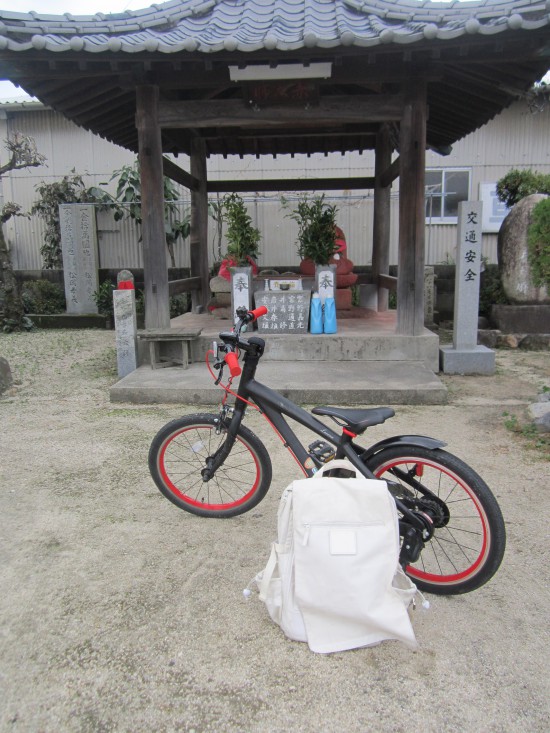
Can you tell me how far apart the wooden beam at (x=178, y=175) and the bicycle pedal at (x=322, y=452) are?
5.90 meters

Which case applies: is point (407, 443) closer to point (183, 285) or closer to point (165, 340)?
point (165, 340)

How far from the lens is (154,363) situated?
22.6 feet

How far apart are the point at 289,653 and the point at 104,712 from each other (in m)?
0.71

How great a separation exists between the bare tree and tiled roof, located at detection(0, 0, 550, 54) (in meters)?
5.21

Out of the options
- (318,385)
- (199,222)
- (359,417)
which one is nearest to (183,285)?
(199,222)

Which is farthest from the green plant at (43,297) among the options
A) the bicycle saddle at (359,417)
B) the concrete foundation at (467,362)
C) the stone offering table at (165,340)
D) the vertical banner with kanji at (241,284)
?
the bicycle saddle at (359,417)

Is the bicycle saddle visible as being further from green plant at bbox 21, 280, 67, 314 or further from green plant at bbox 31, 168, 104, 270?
green plant at bbox 31, 168, 104, 270

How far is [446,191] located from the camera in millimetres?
13164

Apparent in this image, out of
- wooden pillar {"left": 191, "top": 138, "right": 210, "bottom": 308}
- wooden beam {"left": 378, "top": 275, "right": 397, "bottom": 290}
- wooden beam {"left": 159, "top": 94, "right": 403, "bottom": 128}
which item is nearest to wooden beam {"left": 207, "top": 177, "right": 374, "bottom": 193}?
wooden pillar {"left": 191, "top": 138, "right": 210, "bottom": 308}

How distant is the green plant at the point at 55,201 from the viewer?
13156 millimetres

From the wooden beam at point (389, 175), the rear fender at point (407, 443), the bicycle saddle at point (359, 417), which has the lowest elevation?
the rear fender at point (407, 443)

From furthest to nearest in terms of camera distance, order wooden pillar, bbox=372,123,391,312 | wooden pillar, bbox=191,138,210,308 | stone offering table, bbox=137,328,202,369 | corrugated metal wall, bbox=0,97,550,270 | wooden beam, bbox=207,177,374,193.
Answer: corrugated metal wall, bbox=0,97,550,270
wooden beam, bbox=207,177,374,193
wooden pillar, bbox=191,138,210,308
wooden pillar, bbox=372,123,391,312
stone offering table, bbox=137,328,202,369

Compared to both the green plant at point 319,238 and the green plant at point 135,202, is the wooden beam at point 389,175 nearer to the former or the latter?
the green plant at point 319,238

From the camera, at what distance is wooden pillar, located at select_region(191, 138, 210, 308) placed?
31.4 feet
